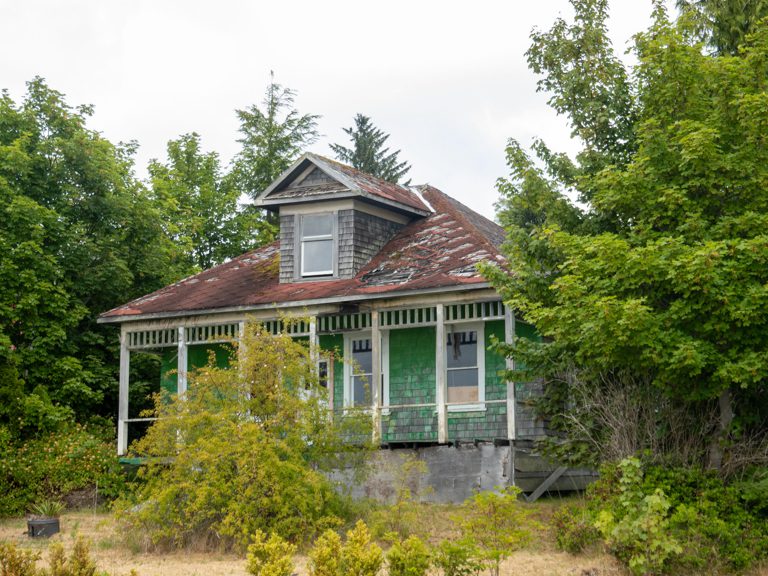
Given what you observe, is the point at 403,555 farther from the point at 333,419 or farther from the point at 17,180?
the point at 17,180

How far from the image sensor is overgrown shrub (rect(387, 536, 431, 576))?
34.1 feet

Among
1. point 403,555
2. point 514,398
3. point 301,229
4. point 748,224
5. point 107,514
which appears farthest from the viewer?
point 301,229

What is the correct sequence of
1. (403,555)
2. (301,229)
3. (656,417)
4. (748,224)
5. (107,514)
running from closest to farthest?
1. (403,555)
2. (748,224)
3. (656,417)
4. (107,514)
5. (301,229)

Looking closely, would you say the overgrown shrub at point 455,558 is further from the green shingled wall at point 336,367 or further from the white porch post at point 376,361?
the green shingled wall at point 336,367

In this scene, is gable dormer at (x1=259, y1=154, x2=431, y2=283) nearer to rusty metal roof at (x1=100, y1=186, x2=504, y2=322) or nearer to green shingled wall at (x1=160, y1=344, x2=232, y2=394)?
rusty metal roof at (x1=100, y1=186, x2=504, y2=322)

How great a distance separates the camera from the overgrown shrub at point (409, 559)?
10.4m

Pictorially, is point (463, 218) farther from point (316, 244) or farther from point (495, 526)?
point (495, 526)

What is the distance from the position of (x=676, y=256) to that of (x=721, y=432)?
8.77 feet

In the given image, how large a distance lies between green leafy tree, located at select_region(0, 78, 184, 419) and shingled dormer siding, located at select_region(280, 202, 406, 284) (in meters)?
6.36

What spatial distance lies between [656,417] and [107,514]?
40.7ft

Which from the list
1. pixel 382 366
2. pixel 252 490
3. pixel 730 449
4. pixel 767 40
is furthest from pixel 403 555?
pixel 382 366

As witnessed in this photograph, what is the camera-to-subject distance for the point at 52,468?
2248cm

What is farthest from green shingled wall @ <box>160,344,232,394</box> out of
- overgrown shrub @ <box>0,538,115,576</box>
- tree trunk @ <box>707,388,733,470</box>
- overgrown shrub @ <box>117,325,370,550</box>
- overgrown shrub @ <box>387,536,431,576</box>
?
overgrown shrub @ <box>387,536,431,576</box>

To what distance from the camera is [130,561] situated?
48.5 feet
